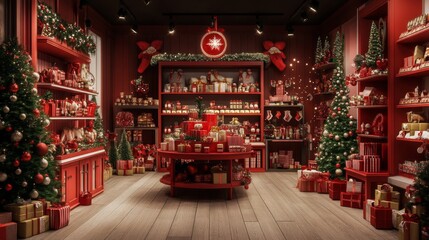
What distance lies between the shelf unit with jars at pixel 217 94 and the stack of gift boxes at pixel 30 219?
5.25 m

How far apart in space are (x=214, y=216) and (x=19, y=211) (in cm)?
243

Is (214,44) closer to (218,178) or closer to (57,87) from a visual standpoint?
(218,178)

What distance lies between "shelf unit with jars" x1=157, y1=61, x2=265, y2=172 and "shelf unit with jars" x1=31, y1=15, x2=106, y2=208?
3032mm

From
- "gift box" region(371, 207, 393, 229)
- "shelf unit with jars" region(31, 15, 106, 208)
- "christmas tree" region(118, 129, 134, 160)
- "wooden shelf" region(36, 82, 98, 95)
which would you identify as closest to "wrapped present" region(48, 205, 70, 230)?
"shelf unit with jars" region(31, 15, 106, 208)

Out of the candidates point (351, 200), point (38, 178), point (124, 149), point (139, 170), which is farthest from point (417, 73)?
point (139, 170)

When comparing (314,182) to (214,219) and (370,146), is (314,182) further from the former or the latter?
(214,219)

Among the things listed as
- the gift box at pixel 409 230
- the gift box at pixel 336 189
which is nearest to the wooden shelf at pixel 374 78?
the gift box at pixel 336 189

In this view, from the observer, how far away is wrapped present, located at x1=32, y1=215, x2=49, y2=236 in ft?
15.6

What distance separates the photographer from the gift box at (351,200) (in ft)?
20.1

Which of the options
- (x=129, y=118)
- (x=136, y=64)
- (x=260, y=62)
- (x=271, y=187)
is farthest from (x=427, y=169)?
(x=136, y=64)

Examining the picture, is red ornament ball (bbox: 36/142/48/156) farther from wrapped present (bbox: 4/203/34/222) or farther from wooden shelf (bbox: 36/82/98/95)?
wooden shelf (bbox: 36/82/98/95)

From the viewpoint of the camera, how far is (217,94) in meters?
10.9

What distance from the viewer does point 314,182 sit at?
297 inches

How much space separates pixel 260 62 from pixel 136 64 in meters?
3.35
